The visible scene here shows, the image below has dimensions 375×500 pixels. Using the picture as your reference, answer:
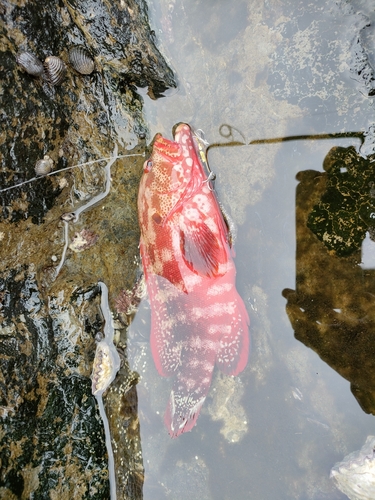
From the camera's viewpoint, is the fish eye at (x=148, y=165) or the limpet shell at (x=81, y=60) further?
the fish eye at (x=148, y=165)

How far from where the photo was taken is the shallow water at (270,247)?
3.30 meters

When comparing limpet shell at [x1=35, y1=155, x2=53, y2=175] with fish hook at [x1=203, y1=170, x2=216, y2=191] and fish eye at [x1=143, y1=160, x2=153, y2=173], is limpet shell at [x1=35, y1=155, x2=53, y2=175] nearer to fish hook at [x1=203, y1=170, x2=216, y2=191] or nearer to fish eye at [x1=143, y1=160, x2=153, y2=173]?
fish eye at [x1=143, y1=160, x2=153, y2=173]

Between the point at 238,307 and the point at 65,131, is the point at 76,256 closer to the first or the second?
the point at 65,131

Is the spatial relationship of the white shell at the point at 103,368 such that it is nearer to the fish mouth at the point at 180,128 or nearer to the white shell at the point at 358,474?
the fish mouth at the point at 180,128

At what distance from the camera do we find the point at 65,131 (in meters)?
3.46

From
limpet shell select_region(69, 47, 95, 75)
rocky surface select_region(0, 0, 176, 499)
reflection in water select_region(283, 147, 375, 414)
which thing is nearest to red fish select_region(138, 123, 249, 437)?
rocky surface select_region(0, 0, 176, 499)

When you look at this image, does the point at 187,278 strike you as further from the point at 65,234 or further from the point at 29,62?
the point at 29,62

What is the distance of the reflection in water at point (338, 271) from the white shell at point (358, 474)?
39 cm

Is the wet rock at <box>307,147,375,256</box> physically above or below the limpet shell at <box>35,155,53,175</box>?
below

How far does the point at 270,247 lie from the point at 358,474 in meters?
2.24

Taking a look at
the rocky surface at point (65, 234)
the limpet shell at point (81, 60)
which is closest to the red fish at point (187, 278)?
the rocky surface at point (65, 234)

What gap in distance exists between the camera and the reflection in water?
10.7 feet

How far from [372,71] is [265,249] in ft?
6.05

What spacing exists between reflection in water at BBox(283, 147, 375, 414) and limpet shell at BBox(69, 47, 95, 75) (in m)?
2.26
